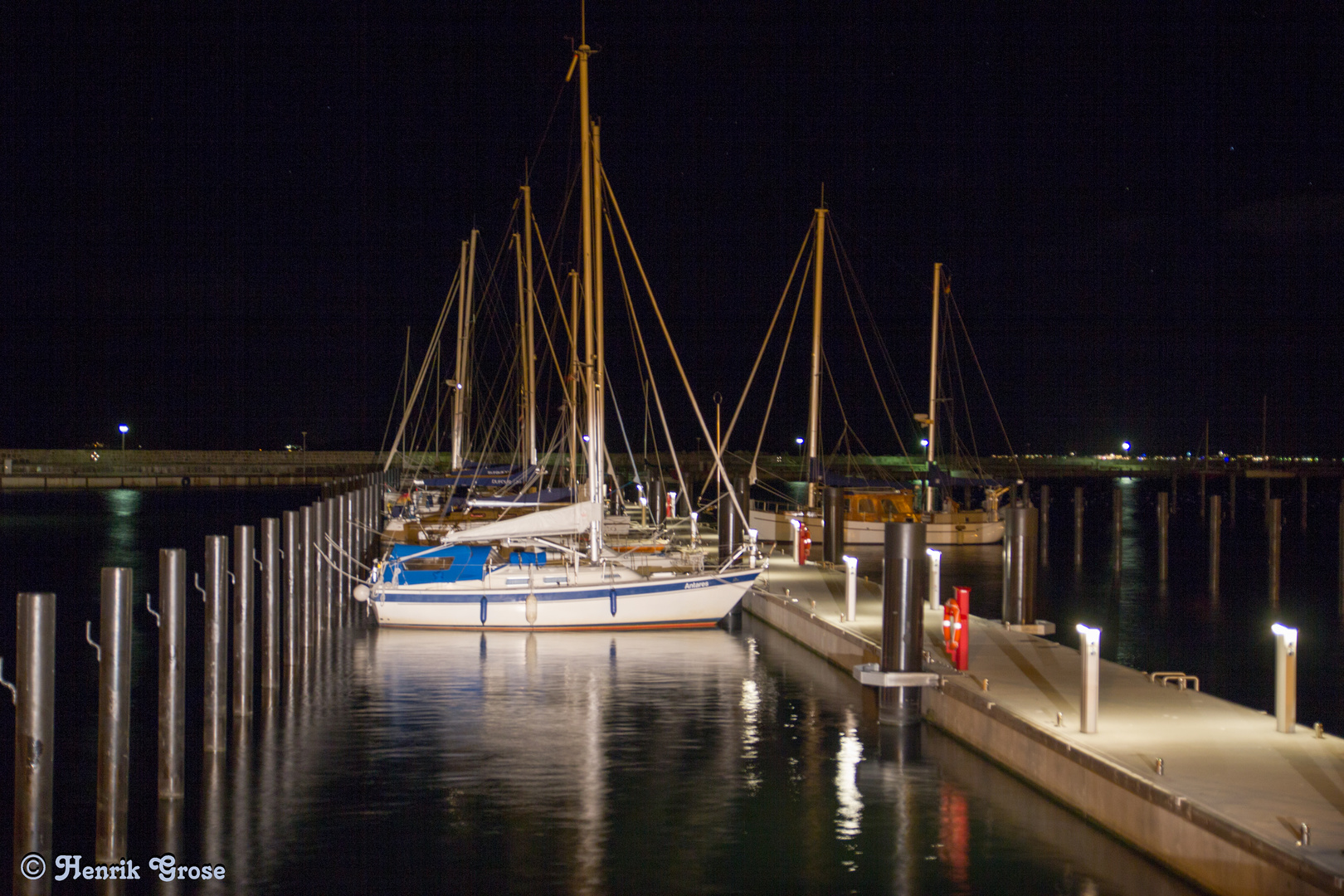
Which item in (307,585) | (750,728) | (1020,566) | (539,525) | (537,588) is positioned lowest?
(750,728)

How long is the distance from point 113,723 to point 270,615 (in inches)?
333

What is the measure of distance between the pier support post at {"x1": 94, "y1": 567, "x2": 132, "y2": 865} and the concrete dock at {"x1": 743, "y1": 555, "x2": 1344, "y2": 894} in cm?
930

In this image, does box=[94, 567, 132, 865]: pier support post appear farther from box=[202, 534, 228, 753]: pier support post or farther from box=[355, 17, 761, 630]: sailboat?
box=[355, 17, 761, 630]: sailboat

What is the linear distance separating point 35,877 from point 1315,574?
144ft

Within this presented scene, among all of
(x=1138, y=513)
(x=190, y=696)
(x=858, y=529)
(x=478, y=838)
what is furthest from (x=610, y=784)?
(x=1138, y=513)

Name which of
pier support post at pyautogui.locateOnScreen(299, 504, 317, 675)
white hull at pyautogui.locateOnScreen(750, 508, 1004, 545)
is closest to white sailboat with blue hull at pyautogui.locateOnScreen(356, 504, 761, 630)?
pier support post at pyautogui.locateOnScreen(299, 504, 317, 675)

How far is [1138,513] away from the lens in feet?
285

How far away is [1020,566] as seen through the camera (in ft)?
69.6

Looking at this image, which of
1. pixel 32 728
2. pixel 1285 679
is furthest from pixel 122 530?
pixel 1285 679

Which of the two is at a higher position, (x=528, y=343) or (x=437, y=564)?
(x=528, y=343)

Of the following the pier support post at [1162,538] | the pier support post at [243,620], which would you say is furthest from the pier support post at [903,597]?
the pier support post at [1162,538]

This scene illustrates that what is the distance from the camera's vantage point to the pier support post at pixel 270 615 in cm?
2016

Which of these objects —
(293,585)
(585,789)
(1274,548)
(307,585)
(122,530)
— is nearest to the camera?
(585,789)

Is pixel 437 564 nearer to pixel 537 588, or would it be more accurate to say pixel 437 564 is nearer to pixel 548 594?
pixel 537 588
